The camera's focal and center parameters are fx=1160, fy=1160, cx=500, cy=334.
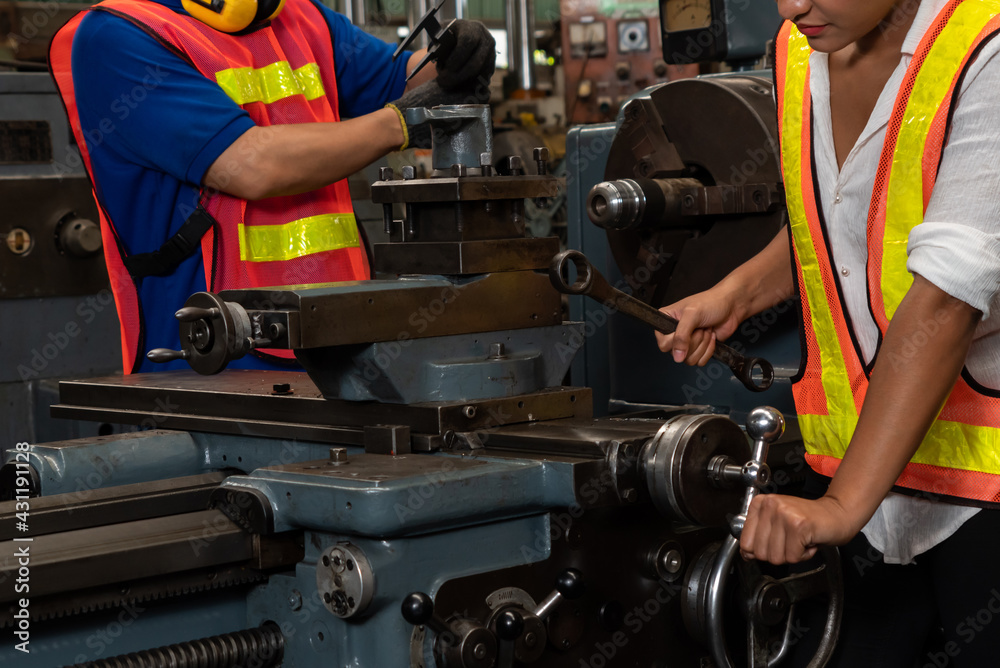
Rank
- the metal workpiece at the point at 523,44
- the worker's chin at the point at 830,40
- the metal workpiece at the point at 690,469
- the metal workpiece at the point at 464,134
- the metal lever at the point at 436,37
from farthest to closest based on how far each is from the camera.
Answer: the metal workpiece at the point at 523,44 < the metal lever at the point at 436,37 < the metal workpiece at the point at 464,134 < the metal workpiece at the point at 690,469 < the worker's chin at the point at 830,40

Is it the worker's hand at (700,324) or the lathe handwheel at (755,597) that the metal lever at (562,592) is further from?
the worker's hand at (700,324)

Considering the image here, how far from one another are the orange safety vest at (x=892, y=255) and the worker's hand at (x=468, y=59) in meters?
0.59

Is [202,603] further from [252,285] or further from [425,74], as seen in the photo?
[425,74]

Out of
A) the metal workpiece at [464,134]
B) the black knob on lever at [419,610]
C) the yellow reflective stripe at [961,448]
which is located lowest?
the black knob on lever at [419,610]

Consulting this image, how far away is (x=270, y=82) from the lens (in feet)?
6.20

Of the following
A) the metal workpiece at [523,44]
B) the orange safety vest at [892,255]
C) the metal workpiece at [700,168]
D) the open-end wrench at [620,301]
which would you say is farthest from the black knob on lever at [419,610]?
the metal workpiece at [523,44]

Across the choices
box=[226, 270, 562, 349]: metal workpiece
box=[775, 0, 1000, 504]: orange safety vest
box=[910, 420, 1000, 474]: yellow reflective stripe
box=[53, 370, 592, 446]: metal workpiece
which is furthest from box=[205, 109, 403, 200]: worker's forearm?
box=[910, 420, 1000, 474]: yellow reflective stripe

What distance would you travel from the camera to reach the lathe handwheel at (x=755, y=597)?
118cm

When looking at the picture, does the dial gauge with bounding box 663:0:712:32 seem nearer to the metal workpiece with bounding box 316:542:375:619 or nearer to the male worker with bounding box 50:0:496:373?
the male worker with bounding box 50:0:496:373

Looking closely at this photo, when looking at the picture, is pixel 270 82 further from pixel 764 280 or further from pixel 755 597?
pixel 755 597

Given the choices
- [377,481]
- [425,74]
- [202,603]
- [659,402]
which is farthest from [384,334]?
[425,74]

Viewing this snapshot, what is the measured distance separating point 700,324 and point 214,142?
842mm

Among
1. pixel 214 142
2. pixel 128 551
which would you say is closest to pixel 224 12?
pixel 214 142

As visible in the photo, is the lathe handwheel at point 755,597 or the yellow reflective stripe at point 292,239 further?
the yellow reflective stripe at point 292,239
